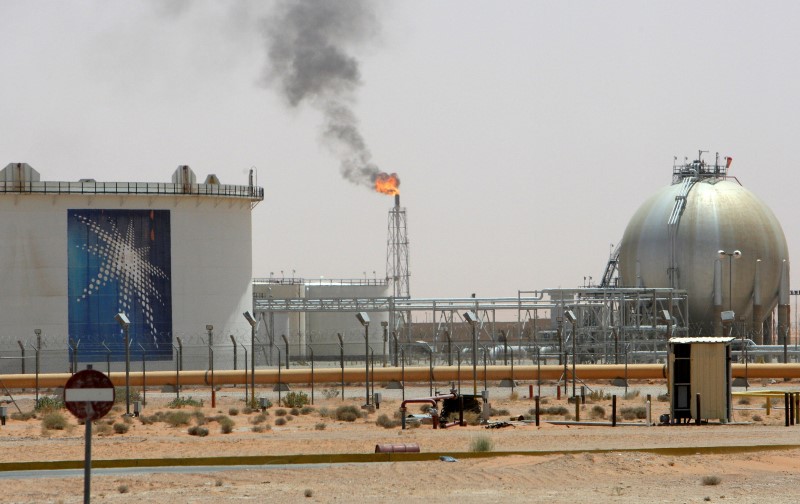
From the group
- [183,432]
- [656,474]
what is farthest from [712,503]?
[183,432]

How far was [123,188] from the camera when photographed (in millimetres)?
57531

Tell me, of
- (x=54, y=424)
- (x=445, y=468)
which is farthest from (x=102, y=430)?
(x=445, y=468)

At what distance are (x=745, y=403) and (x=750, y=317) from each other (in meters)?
27.5

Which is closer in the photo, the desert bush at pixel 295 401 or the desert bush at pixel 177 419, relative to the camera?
the desert bush at pixel 177 419

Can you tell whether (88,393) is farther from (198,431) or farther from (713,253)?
(713,253)

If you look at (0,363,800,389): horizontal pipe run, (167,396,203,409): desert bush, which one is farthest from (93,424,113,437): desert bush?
(0,363,800,389): horizontal pipe run

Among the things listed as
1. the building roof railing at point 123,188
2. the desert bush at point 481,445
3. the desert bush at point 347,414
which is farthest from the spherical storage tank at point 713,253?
the desert bush at point 481,445

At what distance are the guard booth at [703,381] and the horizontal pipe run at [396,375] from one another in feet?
51.6

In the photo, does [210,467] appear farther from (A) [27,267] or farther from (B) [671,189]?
(B) [671,189]

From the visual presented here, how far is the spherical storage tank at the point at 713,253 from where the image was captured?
212ft

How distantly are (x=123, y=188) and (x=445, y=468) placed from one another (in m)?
37.9

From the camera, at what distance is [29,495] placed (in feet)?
64.3

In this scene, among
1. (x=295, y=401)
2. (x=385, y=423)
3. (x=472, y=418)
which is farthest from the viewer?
(x=295, y=401)

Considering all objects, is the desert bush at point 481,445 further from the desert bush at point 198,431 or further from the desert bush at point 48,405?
the desert bush at point 48,405
